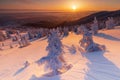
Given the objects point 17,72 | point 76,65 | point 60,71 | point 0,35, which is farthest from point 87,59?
point 0,35

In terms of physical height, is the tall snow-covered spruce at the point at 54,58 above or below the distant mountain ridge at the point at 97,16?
above

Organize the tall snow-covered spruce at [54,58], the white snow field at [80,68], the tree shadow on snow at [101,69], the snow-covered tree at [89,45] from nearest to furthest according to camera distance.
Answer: the tree shadow on snow at [101,69]
the white snow field at [80,68]
the tall snow-covered spruce at [54,58]
the snow-covered tree at [89,45]

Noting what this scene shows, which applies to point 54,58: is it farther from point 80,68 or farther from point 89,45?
point 89,45

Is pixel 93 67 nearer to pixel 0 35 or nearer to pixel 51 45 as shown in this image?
pixel 51 45

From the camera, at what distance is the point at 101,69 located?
2519cm

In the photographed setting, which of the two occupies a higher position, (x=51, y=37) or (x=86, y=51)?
(x=51, y=37)

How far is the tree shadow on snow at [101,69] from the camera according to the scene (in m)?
23.1

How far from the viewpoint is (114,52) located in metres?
31.8

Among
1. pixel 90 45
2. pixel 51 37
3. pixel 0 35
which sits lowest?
pixel 0 35

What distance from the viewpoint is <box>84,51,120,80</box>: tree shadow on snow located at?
23073 millimetres

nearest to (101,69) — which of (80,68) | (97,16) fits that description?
(80,68)

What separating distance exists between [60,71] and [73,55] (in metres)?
6.73

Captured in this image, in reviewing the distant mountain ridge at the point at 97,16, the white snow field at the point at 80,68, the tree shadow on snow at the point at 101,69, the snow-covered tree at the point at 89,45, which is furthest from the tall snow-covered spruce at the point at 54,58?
the distant mountain ridge at the point at 97,16

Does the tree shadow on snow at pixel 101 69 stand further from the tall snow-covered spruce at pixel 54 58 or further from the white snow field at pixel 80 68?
the tall snow-covered spruce at pixel 54 58
